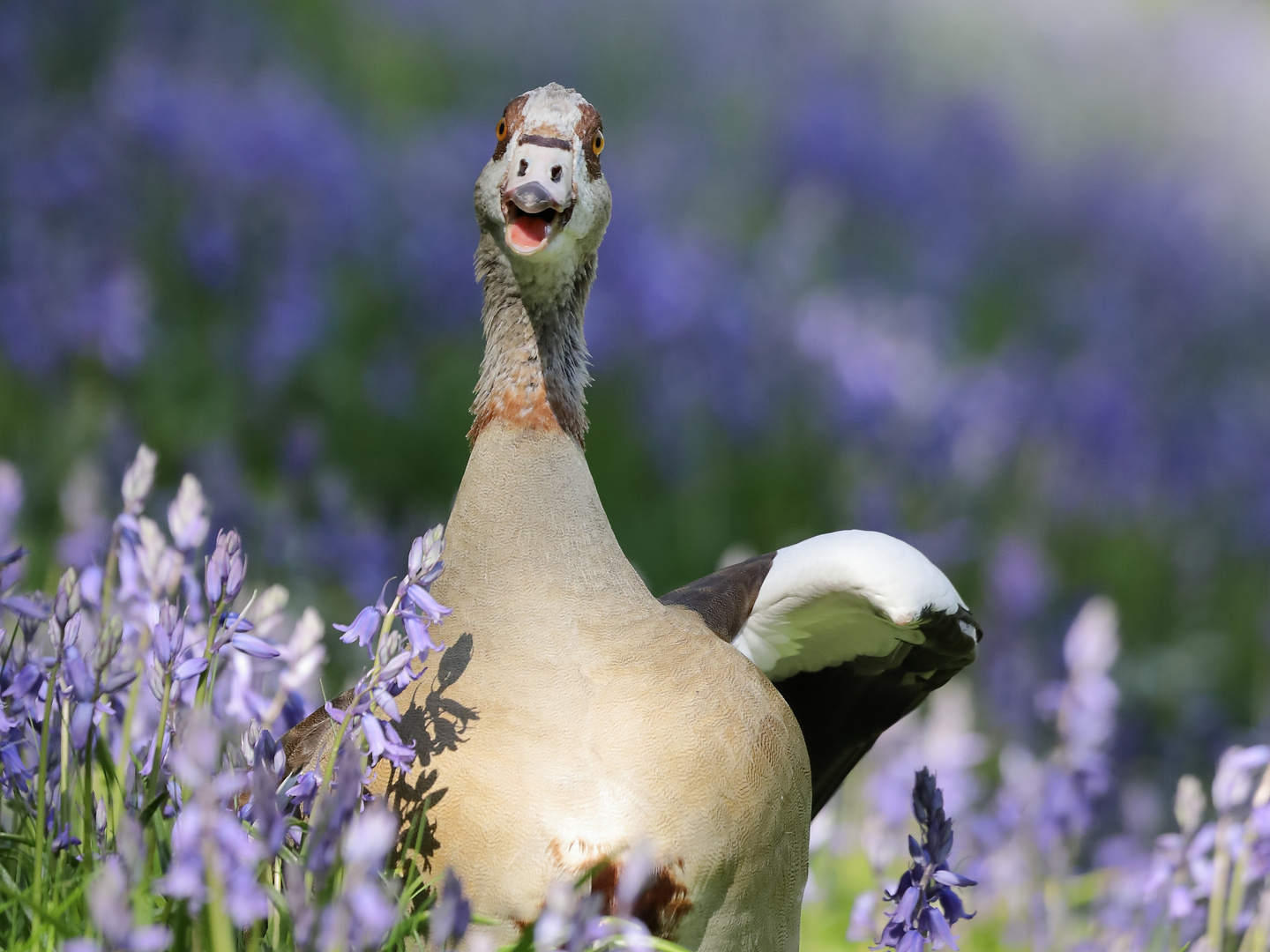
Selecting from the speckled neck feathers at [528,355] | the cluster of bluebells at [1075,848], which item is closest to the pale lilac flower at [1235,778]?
the cluster of bluebells at [1075,848]

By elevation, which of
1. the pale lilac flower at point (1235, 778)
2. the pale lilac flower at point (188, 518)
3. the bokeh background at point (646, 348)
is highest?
the bokeh background at point (646, 348)

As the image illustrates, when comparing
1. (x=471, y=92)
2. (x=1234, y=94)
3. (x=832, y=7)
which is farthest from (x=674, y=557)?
(x=1234, y=94)

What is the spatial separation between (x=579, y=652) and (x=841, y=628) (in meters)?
0.52

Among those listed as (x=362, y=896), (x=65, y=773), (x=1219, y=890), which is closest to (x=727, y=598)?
(x=1219, y=890)

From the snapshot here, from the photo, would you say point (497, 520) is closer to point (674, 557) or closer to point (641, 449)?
point (674, 557)

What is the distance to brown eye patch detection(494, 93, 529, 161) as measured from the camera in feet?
6.01

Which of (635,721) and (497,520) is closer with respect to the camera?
(635,721)

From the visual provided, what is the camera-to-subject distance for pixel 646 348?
187 inches

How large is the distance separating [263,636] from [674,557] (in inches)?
95.9

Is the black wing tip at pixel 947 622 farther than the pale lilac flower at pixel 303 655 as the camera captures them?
Yes

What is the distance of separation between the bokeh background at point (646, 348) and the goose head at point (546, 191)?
67 cm

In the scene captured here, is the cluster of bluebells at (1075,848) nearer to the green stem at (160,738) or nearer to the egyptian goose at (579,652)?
the egyptian goose at (579,652)

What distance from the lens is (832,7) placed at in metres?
9.73

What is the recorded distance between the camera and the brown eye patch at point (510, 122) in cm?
183
